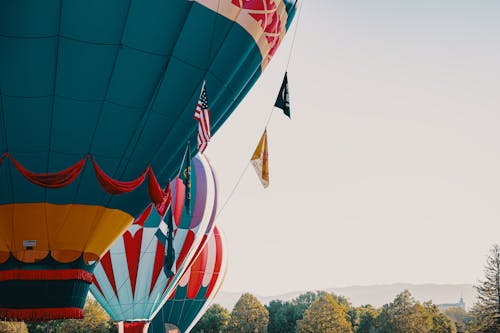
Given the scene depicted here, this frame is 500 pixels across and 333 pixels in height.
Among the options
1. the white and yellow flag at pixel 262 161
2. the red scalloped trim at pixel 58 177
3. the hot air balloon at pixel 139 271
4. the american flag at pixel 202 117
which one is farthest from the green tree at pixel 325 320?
the red scalloped trim at pixel 58 177

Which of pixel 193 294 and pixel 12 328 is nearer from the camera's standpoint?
pixel 193 294

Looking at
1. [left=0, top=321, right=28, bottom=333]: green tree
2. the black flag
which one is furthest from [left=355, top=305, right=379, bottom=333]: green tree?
the black flag

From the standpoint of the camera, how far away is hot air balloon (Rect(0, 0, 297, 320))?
7.72 metres

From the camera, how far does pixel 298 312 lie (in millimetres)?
53031

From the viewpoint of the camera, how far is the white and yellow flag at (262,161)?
12.4m

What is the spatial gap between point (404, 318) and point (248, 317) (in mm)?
13798

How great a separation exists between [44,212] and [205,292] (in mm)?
12946

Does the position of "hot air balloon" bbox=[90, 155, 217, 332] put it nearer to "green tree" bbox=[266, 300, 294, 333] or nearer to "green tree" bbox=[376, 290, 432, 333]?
"green tree" bbox=[376, 290, 432, 333]

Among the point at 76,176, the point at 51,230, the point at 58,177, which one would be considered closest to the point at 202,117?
the point at 76,176

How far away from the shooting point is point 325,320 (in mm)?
40156

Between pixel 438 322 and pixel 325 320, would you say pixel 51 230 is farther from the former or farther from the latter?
pixel 438 322

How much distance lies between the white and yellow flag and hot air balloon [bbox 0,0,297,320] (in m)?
3.21

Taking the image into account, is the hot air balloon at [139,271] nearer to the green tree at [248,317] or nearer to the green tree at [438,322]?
the green tree at [438,322]

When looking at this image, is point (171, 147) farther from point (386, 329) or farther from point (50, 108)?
point (386, 329)
